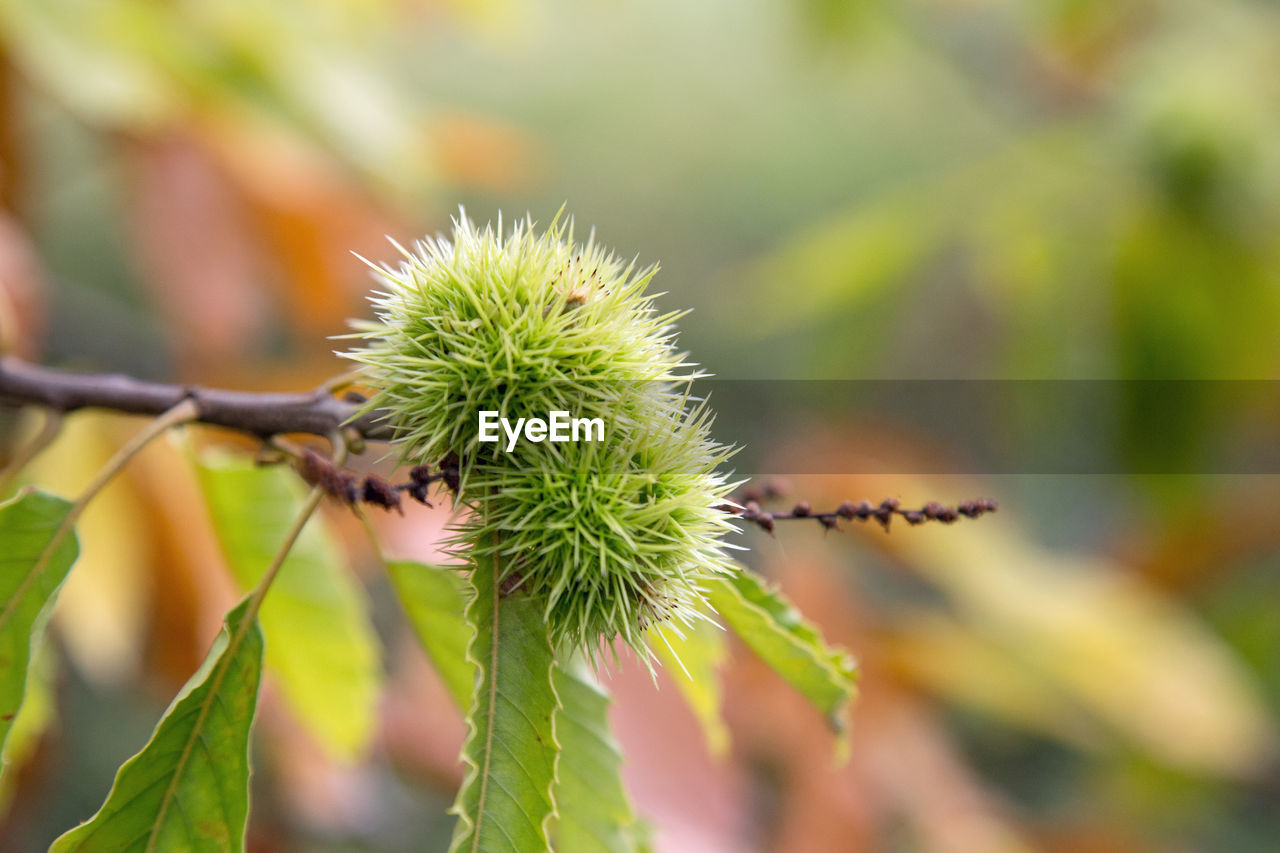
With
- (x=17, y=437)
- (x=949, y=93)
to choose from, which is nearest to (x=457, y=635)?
(x=17, y=437)

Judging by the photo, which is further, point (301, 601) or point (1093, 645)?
point (1093, 645)

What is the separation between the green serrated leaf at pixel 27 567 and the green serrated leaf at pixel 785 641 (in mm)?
379

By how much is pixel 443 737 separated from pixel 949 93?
390cm

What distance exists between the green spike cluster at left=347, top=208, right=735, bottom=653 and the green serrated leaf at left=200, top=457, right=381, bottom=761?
1.13ft

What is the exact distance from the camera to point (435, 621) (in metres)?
0.63

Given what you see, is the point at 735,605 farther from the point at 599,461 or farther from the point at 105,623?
the point at 105,623

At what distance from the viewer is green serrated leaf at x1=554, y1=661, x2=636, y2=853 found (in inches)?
22.6

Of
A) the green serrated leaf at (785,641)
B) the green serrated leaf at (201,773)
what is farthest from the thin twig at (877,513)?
the green serrated leaf at (201,773)

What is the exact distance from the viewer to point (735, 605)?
552 millimetres

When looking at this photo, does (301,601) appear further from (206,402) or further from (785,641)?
(785,641)

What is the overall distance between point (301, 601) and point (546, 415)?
44 centimetres

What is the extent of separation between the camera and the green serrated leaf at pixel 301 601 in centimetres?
79

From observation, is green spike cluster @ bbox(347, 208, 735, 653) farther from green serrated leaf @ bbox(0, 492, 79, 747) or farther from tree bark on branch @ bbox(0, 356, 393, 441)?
green serrated leaf @ bbox(0, 492, 79, 747)

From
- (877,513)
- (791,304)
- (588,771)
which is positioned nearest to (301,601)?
(588,771)
